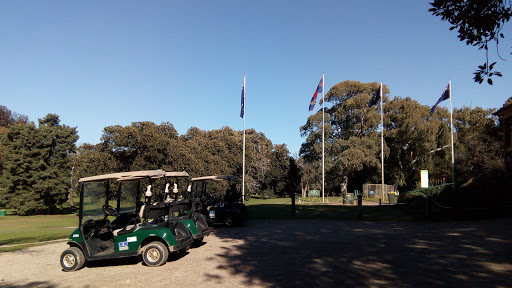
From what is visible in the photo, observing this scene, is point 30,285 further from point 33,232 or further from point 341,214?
point 341,214

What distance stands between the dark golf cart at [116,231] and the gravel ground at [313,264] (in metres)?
0.34

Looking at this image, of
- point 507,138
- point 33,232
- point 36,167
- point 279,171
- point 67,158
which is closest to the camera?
point 33,232

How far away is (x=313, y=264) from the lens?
24.5 ft

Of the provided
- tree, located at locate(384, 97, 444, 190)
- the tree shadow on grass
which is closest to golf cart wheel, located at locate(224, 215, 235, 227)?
the tree shadow on grass

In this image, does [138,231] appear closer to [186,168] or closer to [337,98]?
[186,168]

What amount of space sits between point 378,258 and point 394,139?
41709 millimetres

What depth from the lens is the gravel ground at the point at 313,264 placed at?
6289 millimetres

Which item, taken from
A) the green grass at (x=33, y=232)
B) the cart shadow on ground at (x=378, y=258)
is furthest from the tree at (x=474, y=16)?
the green grass at (x=33, y=232)

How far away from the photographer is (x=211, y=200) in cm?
1582

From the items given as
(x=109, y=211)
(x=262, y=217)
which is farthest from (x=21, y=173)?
(x=109, y=211)

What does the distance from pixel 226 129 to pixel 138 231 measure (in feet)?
162

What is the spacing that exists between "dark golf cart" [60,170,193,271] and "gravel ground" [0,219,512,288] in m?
0.34

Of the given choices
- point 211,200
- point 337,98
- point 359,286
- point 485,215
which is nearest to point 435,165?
point 337,98

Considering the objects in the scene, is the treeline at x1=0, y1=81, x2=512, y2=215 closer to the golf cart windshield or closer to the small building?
the small building
